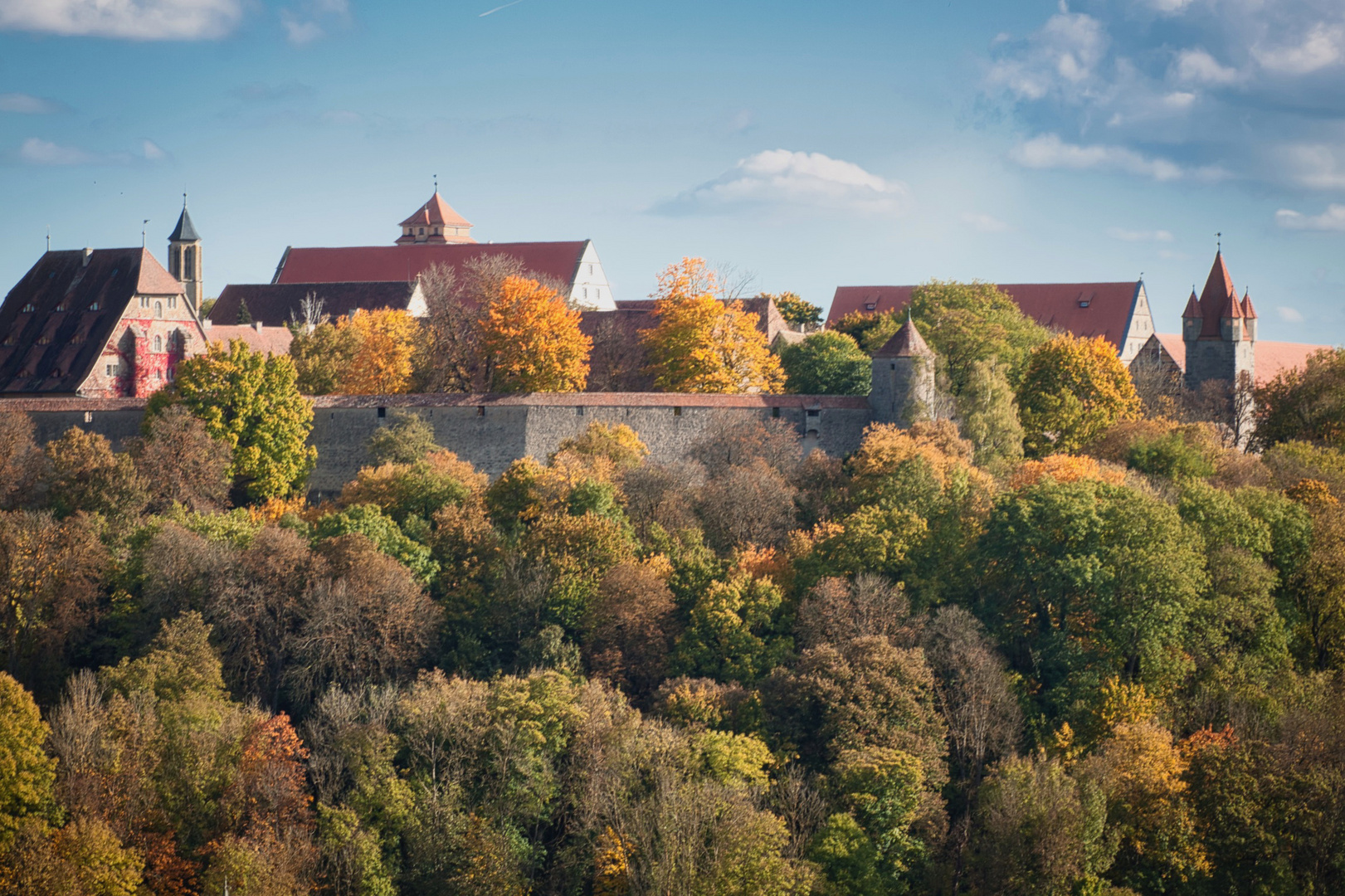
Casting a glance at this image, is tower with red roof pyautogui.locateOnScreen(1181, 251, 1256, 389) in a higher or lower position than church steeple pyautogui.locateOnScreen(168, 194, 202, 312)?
lower

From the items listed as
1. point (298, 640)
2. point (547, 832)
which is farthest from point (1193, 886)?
point (298, 640)

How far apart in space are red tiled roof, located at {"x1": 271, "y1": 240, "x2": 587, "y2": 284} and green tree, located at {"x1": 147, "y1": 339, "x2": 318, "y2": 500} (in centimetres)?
3167

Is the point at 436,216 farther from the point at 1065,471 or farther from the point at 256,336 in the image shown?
the point at 1065,471

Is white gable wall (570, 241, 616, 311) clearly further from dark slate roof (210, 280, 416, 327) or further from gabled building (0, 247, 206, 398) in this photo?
gabled building (0, 247, 206, 398)

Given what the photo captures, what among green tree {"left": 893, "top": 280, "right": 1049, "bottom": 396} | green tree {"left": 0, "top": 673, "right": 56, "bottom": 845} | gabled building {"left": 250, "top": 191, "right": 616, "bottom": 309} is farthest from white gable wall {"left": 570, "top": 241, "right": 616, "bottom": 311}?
green tree {"left": 0, "top": 673, "right": 56, "bottom": 845}

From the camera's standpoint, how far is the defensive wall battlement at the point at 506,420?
1761 inches

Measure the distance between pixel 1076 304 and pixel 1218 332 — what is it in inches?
613

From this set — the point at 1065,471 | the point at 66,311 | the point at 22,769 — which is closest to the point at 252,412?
the point at 22,769

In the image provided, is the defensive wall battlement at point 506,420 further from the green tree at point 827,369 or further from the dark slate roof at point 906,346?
the green tree at point 827,369

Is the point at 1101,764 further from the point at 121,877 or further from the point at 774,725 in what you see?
the point at 121,877

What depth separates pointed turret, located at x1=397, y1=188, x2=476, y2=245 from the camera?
305 feet

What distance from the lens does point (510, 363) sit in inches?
1887

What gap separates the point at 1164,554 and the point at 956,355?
554 inches

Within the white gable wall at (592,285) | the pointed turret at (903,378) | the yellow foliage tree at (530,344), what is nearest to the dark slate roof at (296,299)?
the white gable wall at (592,285)
